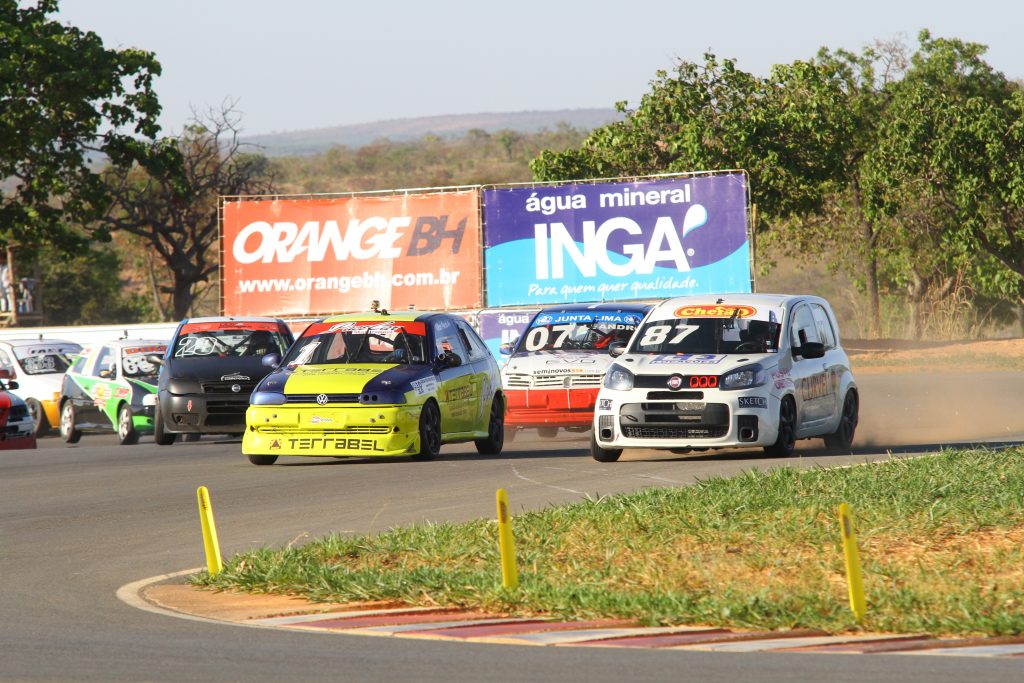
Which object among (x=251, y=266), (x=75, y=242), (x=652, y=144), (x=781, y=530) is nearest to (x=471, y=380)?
(x=781, y=530)

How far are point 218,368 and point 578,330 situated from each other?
463 centimetres

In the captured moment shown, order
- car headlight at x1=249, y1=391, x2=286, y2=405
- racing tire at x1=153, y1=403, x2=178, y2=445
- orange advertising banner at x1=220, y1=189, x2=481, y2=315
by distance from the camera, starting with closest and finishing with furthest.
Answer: car headlight at x1=249, y1=391, x2=286, y2=405 → racing tire at x1=153, y1=403, x2=178, y2=445 → orange advertising banner at x1=220, y1=189, x2=481, y2=315

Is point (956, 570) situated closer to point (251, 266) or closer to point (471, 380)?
point (471, 380)

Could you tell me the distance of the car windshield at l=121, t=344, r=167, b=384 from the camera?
24047 mm

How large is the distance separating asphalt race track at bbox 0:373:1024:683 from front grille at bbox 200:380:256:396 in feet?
2.57

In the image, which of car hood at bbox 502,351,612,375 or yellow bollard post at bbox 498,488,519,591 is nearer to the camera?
yellow bollard post at bbox 498,488,519,591

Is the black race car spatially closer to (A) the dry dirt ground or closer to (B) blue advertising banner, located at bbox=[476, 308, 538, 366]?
(B) blue advertising banner, located at bbox=[476, 308, 538, 366]

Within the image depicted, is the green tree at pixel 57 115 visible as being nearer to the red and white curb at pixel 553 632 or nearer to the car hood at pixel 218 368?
the car hood at pixel 218 368

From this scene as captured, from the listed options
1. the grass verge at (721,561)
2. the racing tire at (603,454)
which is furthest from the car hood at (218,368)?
the grass verge at (721,561)

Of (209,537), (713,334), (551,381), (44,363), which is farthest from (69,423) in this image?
(209,537)

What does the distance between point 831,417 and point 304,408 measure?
Result: 18.6 feet

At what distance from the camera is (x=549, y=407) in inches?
802

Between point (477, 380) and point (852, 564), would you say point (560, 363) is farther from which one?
point (852, 564)

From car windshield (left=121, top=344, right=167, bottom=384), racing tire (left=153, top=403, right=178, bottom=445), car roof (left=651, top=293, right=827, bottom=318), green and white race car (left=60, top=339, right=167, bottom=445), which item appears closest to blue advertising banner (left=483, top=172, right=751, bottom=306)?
green and white race car (left=60, top=339, right=167, bottom=445)
